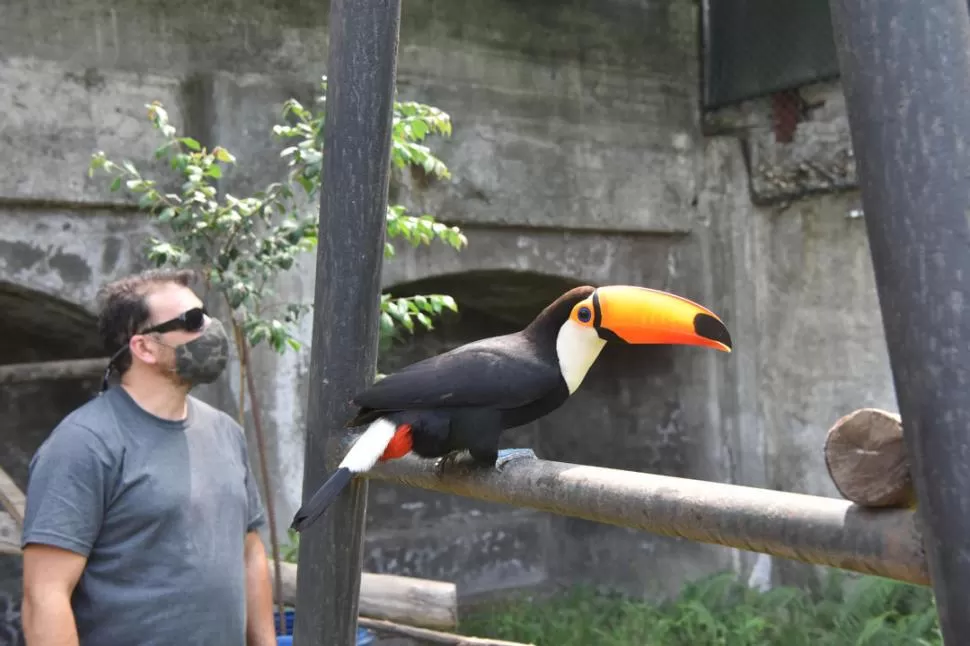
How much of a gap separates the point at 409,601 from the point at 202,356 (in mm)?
1421

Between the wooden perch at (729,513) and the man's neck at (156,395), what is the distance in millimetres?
913

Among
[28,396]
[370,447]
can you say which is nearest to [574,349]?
[370,447]

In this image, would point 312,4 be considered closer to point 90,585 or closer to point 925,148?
point 90,585

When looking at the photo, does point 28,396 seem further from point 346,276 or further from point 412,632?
point 346,276

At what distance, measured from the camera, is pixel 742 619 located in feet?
17.4

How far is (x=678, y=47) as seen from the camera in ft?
19.8

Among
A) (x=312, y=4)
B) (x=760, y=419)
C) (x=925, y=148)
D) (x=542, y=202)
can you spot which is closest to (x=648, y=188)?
(x=542, y=202)

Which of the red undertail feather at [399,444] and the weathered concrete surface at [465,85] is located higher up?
the weathered concrete surface at [465,85]

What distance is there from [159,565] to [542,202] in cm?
354

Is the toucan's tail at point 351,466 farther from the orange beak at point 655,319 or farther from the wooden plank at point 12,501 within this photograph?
Answer: the wooden plank at point 12,501

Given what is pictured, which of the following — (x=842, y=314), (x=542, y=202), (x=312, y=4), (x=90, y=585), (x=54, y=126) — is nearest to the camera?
(x=90, y=585)

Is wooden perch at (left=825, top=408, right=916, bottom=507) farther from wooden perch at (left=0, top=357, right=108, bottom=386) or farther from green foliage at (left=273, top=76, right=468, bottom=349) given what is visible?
wooden perch at (left=0, top=357, right=108, bottom=386)

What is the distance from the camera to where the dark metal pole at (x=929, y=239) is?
1005mm

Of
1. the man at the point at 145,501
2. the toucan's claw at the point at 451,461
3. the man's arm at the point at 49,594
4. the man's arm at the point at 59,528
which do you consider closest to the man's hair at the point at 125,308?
the man at the point at 145,501
